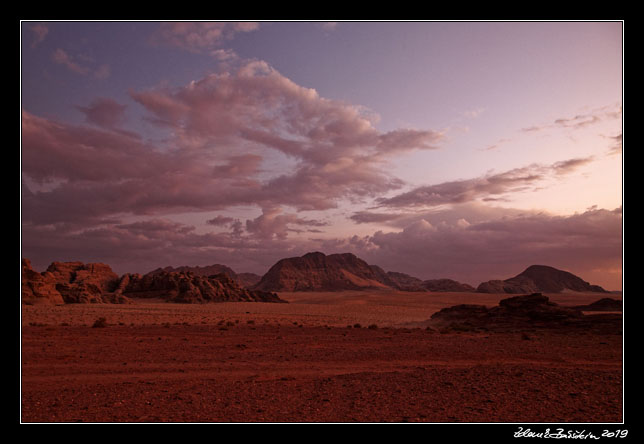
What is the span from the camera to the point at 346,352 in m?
15.8

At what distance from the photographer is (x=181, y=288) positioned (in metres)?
68.5

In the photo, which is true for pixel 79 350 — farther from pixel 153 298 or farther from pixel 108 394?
pixel 153 298

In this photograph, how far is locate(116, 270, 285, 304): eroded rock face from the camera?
6650 cm

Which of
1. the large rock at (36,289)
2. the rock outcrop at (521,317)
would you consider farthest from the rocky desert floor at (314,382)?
the large rock at (36,289)

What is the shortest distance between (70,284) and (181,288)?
16607 mm

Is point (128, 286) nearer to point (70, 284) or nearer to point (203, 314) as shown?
point (70, 284)

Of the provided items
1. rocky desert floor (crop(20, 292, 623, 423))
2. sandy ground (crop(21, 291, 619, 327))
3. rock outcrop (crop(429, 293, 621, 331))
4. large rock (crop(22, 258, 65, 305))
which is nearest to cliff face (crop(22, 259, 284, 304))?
large rock (crop(22, 258, 65, 305))

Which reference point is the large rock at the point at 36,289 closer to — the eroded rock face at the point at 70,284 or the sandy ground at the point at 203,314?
the eroded rock face at the point at 70,284

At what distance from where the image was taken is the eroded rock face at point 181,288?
218ft

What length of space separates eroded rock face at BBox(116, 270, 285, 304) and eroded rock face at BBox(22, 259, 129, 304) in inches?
149

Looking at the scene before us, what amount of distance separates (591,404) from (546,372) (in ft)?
9.17

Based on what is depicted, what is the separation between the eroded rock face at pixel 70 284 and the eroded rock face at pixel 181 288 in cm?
377

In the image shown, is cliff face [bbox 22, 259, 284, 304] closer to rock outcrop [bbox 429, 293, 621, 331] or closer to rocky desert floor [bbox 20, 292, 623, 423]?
rocky desert floor [bbox 20, 292, 623, 423]

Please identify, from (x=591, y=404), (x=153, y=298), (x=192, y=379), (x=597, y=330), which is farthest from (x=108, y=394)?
(x=153, y=298)
